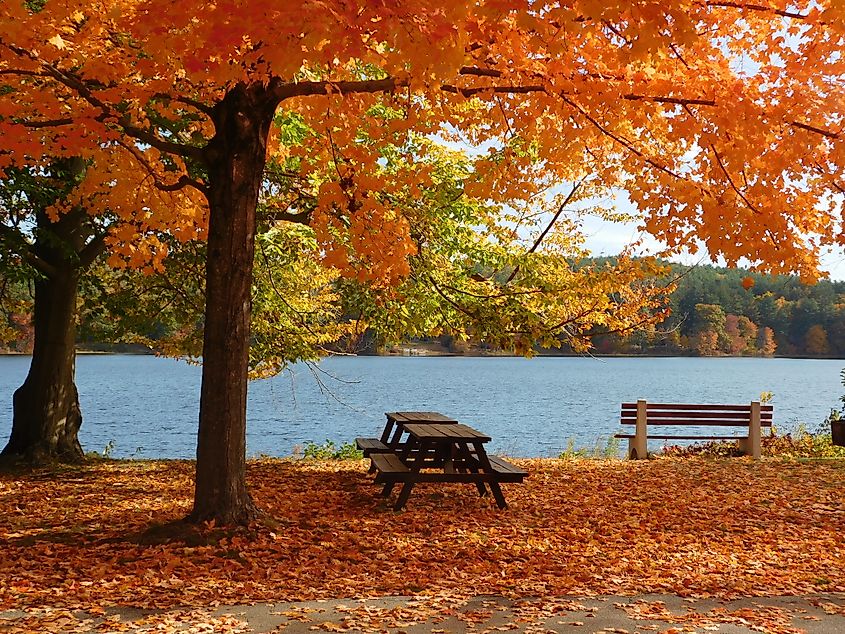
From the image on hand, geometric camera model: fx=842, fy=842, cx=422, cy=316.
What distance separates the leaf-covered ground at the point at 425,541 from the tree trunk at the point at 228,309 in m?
0.39

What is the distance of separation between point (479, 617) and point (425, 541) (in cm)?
208

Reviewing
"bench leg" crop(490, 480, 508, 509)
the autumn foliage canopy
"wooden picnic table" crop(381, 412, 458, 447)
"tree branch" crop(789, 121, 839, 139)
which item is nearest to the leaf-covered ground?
"bench leg" crop(490, 480, 508, 509)

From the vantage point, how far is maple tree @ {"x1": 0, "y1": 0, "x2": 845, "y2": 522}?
5.32m

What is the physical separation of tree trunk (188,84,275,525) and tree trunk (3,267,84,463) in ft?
18.5

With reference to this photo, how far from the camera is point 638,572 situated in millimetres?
5746

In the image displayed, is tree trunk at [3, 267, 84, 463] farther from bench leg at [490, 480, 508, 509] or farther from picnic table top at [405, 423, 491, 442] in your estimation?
bench leg at [490, 480, 508, 509]

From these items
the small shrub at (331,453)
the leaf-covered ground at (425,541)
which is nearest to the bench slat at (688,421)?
the leaf-covered ground at (425,541)

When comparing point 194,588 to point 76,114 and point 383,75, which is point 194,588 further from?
point 383,75

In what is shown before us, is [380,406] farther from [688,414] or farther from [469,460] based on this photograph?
[469,460]

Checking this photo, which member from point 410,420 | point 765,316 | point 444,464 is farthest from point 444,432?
point 765,316

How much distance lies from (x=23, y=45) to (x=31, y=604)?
14.0 feet

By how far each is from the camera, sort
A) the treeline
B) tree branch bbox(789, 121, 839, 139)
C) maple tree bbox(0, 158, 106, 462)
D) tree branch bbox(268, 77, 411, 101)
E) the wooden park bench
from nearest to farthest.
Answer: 1. tree branch bbox(789, 121, 839, 139)
2. tree branch bbox(268, 77, 411, 101)
3. maple tree bbox(0, 158, 106, 462)
4. the wooden park bench
5. the treeline

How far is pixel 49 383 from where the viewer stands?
1148cm

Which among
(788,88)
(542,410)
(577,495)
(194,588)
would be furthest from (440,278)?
(542,410)
